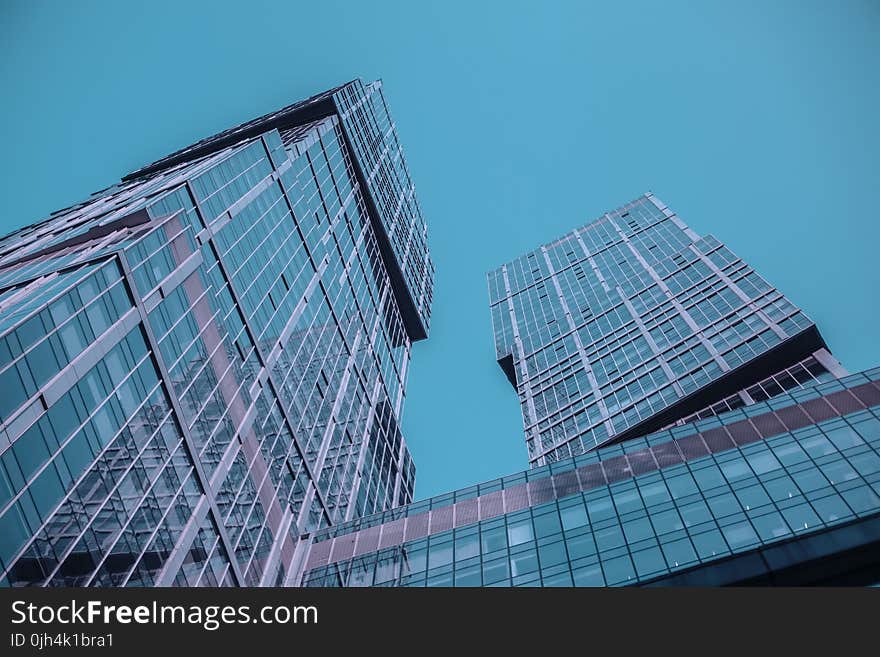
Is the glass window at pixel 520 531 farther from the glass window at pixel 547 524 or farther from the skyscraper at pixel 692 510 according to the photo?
the glass window at pixel 547 524

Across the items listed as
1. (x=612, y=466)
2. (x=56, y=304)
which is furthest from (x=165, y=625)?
(x=612, y=466)

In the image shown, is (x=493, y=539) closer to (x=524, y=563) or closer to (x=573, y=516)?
(x=524, y=563)

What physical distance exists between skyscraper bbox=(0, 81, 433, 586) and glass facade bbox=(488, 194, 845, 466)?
28626 millimetres

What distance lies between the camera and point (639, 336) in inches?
3947

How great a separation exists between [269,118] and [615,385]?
184 ft

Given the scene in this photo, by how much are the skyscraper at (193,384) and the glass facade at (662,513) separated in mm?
8493

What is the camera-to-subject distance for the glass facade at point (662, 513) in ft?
114

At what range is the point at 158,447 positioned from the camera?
34.4 metres

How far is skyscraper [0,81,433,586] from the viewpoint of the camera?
1078 inches

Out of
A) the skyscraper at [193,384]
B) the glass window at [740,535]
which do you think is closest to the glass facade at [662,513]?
the glass window at [740,535]

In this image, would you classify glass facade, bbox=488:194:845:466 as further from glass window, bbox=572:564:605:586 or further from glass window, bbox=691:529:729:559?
glass window, bbox=572:564:605:586

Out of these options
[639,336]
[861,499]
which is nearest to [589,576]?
[861,499]

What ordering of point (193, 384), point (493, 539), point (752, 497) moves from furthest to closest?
point (493, 539) < point (193, 384) < point (752, 497)

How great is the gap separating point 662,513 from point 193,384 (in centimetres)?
2592
